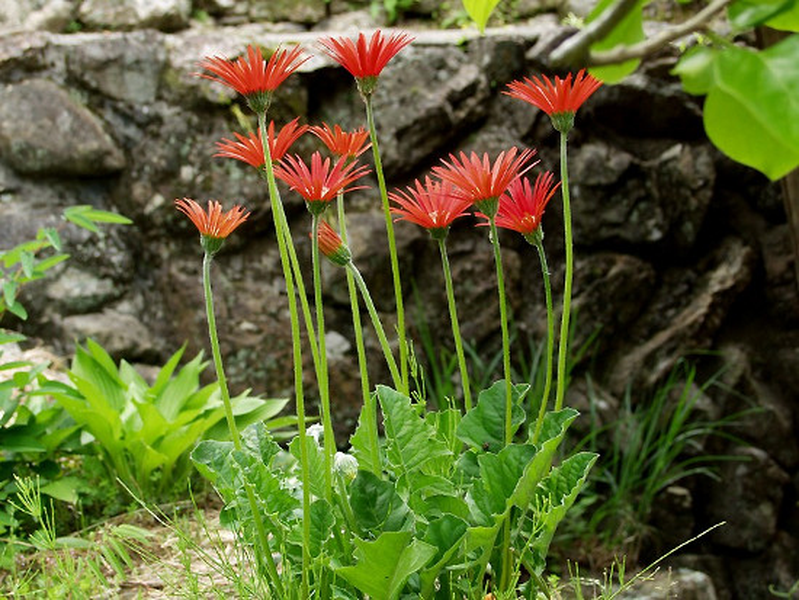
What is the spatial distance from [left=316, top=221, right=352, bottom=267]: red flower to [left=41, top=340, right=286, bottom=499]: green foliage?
4.35ft

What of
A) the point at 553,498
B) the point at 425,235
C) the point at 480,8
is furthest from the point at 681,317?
the point at 480,8

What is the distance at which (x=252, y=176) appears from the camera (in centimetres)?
335

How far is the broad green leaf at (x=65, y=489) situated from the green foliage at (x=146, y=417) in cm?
12

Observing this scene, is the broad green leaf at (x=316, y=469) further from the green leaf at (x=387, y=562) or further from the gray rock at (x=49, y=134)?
the gray rock at (x=49, y=134)

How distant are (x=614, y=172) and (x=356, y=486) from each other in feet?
8.75

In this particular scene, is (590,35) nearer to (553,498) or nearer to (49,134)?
(553,498)

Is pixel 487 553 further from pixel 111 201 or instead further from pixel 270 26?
pixel 270 26

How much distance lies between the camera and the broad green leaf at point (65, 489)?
2076 mm

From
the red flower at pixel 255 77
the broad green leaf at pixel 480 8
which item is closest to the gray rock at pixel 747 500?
the red flower at pixel 255 77

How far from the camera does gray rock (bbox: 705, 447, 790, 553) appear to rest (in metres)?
3.37

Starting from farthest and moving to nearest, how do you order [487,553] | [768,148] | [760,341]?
1. [760,341]
2. [487,553]
3. [768,148]

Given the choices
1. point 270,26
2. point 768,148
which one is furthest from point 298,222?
point 768,148

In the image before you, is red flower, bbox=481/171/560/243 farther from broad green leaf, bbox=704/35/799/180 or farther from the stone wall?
the stone wall

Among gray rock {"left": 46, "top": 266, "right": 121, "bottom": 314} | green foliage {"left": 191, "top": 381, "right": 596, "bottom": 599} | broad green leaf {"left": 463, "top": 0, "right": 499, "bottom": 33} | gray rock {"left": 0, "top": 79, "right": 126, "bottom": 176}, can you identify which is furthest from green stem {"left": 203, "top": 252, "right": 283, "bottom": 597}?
gray rock {"left": 0, "top": 79, "right": 126, "bottom": 176}
